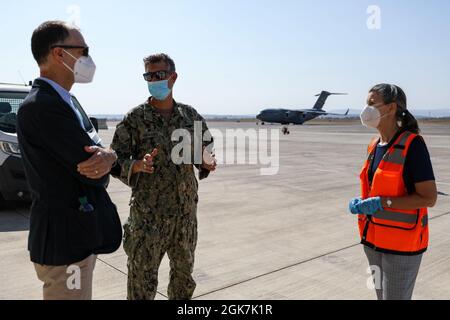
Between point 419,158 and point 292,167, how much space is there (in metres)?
10.5

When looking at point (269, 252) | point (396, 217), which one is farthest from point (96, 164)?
point (269, 252)

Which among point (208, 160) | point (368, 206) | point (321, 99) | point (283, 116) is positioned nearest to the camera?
point (368, 206)

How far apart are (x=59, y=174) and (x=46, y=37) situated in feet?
2.29

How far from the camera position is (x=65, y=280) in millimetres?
1999

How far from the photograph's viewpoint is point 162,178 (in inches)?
112

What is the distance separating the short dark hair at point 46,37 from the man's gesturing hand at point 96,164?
0.56 metres

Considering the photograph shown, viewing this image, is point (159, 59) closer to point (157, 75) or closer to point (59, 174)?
point (157, 75)

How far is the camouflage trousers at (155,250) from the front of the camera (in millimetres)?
2768

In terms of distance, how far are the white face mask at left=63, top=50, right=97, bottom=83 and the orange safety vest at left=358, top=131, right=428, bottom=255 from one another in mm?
1840

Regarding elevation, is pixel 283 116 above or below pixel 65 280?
below

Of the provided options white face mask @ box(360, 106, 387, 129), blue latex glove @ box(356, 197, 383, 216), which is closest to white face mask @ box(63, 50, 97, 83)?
white face mask @ box(360, 106, 387, 129)

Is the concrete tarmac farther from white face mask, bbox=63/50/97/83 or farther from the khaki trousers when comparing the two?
white face mask, bbox=63/50/97/83

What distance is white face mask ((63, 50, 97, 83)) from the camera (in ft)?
7.07
